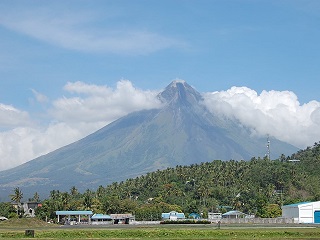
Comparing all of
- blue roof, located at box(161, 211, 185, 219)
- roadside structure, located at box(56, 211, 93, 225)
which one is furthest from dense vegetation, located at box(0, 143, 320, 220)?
roadside structure, located at box(56, 211, 93, 225)

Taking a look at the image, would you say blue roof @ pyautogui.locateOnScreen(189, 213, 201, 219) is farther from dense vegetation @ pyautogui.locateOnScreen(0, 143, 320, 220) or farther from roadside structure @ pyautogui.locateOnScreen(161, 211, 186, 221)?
roadside structure @ pyautogui.locateOnScreen(161, 211, 186, 221)

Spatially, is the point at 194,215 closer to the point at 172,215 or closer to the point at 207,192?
the point at 172,215

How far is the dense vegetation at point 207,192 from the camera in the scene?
123 m

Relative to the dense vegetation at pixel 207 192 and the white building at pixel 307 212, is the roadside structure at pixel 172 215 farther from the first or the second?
the white building at pixel 307 212

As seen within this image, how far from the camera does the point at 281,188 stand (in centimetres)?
14462

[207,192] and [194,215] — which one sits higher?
[207,192]

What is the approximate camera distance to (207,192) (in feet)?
453

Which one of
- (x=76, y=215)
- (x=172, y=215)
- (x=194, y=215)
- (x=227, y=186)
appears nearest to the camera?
(x=172, y=215)

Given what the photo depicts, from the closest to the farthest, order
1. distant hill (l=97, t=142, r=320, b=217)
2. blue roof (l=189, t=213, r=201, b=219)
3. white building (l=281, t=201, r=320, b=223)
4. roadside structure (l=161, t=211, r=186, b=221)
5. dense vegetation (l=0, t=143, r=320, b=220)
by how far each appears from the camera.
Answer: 1. white building (l=281, t=201, r=320, b=223)
2. roadside structure (l=161, t=211, r=186, b=221)
3. blue roof (l=189, t=213, r=201, b=219)
4. dense vegetation (l=0, t=143, r=320, b=220)
5. distant hill (l=97, t=142, r=320, b=217)

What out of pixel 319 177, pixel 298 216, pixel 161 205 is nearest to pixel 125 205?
pixel 161 205

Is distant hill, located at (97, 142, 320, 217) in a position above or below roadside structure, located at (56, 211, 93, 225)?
above

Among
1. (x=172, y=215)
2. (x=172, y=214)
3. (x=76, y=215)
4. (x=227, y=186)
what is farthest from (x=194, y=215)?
(x=227, y=186)

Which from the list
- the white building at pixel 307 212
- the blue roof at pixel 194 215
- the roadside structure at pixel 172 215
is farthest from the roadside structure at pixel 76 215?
the white building at pixel 307 212

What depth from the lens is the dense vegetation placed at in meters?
123
